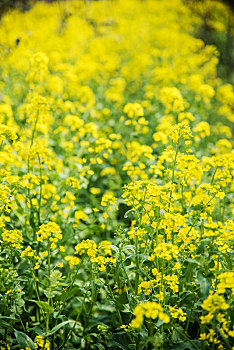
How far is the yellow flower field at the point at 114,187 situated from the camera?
238cm

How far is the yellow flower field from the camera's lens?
2379 millimetres

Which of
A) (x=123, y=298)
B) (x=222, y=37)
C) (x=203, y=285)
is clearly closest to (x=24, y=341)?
(x=123, y=298)

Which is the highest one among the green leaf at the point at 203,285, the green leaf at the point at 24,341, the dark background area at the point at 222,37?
the dark background area at the point at 222,37

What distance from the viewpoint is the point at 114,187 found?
158 inches

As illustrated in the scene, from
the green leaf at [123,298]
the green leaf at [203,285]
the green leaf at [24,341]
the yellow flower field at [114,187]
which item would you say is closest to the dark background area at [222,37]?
the yellow flower field at [114,187]

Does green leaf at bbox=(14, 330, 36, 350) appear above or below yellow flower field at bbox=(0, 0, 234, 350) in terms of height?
below

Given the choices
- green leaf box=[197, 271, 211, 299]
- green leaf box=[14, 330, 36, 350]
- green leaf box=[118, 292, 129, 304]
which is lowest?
green leaf box=[14, 330, 36, 350]

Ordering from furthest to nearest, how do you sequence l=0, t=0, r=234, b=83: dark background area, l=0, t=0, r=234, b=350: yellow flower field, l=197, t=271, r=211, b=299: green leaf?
1. l=0, t=0, r=234, b=83: dark background area
2. l=0, t=0, r=234, b=350: yellow flower field
3. l=197, t=271, r=211, b=299: green leaf

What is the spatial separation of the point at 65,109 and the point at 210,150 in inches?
83.7

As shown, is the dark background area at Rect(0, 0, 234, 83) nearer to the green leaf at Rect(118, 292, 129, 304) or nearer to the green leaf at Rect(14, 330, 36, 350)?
the green leaf at Rect(118, 292, 129, 304)

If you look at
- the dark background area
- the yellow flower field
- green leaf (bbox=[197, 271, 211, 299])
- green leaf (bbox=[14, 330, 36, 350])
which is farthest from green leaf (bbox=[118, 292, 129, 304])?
the dark background area

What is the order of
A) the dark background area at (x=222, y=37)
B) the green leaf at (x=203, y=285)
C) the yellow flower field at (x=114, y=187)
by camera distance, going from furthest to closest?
the dark background area at (x=222, y=37) < the yellow flower field at (x=114, y=187) < the green leaf at (x=203, y=285)

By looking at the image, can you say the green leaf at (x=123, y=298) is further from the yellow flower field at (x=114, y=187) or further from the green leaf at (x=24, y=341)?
the green leaf at (x=24, y=341)

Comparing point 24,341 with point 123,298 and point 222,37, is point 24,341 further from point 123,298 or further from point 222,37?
point 222,37
